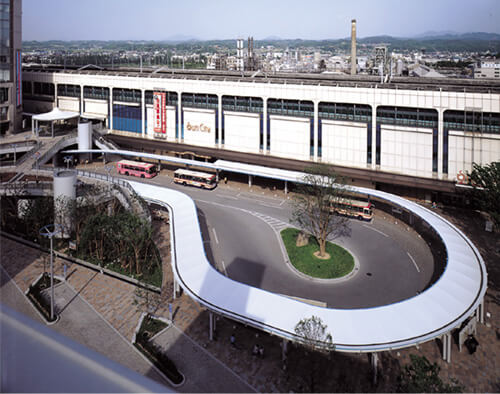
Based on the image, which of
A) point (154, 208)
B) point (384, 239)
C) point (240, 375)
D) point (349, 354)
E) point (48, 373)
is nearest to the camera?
point (48, 373)

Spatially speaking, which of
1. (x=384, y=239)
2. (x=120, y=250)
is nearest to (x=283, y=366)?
(x=120, y=250)

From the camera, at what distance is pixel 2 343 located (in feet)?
4.03

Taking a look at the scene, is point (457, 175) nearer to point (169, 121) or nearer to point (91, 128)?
point (169, 121)

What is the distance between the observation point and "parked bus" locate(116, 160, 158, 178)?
30016 mm

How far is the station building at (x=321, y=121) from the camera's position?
23.4 meters

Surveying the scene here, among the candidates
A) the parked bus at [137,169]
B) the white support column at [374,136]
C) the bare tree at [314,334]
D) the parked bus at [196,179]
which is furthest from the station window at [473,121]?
the parked bus at [137,169]

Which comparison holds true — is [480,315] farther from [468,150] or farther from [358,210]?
[468,150]

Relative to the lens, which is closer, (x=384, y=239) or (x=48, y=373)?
(x=48, y=373)

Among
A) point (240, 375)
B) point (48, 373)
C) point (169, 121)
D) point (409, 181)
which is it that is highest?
point (169, 121)

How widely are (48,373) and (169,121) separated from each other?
32.7m

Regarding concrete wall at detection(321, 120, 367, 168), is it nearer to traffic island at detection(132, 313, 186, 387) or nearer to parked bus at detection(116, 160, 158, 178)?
parked bus at detection(116, 160, 158, 178)

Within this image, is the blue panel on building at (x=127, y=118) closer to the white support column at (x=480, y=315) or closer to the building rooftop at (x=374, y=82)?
the building rooftop at (x=374, y=82)

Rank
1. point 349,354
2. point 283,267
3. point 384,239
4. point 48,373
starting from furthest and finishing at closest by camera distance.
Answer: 1. point 384,239
2. point 283,267
3. point 349,354
4. point 48,373

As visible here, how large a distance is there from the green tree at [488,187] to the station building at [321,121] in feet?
4.51
